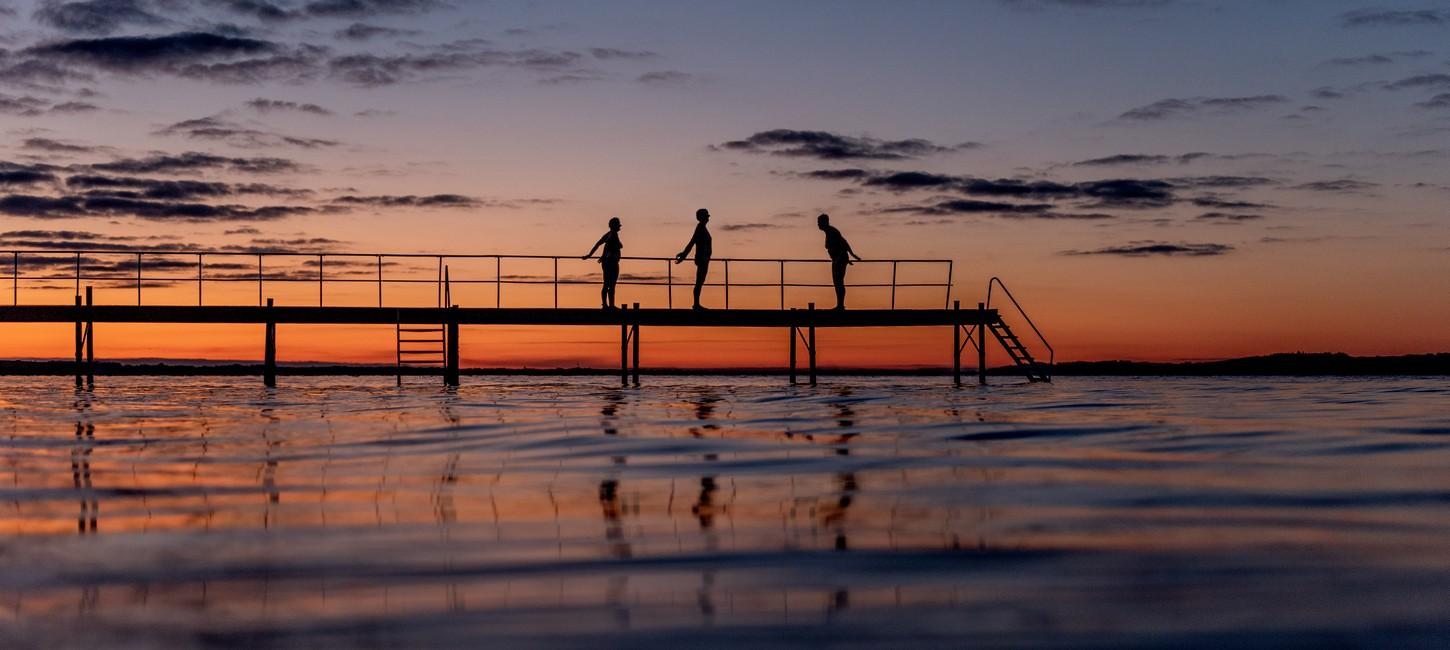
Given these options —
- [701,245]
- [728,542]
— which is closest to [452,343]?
[701,245]

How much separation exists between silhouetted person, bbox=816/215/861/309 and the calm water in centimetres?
1393

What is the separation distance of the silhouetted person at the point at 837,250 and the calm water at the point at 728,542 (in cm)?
1393

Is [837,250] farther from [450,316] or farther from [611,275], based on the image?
[450,316]

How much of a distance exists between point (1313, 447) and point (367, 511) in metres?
8.15

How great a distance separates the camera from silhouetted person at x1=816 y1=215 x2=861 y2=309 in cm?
2588

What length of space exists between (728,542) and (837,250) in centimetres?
2083

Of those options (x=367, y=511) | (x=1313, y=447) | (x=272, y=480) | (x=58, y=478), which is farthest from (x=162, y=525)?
(x=1313, y=447)

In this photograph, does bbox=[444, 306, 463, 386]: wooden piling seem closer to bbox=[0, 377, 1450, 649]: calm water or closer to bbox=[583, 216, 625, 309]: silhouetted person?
bbox=[583, 216, 625, 309]: silhouetted person

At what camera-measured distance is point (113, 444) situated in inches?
481

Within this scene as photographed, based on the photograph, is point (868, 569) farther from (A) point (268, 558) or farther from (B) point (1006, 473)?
(B) point (1006, 473)

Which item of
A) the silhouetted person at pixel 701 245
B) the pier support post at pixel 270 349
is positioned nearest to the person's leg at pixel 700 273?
the silhouetted person at pixel 701 245

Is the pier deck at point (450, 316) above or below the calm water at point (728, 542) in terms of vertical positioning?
above

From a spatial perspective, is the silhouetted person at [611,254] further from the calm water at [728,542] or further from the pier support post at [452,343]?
the calm water at [728,542]

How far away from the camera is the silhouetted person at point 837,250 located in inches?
1019
